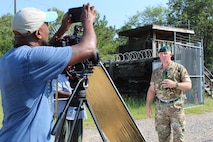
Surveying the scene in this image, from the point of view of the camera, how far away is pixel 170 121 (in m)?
4.39

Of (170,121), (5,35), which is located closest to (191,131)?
(170,121)

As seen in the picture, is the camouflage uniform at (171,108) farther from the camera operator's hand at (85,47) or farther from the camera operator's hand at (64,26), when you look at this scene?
the camera operator's hand at (85,47)

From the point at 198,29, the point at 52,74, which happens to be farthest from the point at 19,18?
the point at 198,29

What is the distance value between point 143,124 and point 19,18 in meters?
7.98

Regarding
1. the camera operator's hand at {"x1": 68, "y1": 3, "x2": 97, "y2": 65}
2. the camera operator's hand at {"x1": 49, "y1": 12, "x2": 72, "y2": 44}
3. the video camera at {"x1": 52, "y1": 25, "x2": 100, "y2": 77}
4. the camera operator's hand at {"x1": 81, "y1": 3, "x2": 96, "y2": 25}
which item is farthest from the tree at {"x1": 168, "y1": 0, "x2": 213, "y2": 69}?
the camera operator's hand at {"x1": 68, "y1": 3, "x2": 97, "y2": 65}

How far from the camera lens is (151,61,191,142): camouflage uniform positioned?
4.29m

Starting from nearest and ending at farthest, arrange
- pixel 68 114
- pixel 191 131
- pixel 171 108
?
pixel 68 114 → pixel 171 108 → pixel 191 131

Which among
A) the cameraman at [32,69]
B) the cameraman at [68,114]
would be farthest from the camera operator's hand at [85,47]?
the cameraman at [68,114]

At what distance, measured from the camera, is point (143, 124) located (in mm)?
9336

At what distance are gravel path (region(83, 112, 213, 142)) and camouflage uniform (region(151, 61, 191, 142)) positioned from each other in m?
2.85

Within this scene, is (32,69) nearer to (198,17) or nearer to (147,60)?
(147,60)

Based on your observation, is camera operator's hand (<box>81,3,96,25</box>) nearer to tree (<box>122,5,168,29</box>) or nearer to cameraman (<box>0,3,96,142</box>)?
cameraman (<box>0,3,96,142</box>)

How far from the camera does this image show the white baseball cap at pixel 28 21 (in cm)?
171

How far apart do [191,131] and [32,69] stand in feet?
24.6
